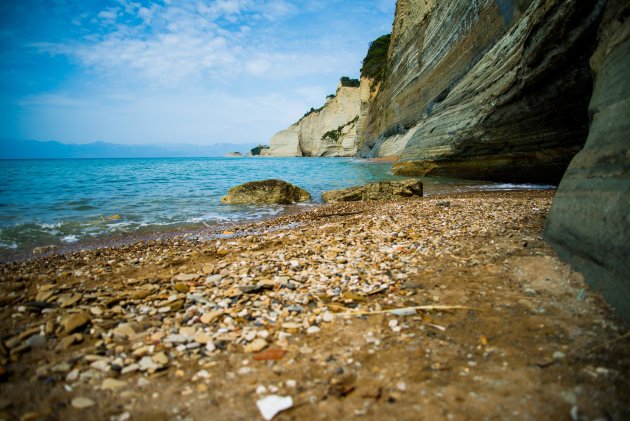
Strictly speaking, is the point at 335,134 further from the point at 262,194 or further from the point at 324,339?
the point at 324,339

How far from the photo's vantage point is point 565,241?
13.6 feet

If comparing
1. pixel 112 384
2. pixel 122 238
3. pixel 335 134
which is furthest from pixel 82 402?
pixel 335 134

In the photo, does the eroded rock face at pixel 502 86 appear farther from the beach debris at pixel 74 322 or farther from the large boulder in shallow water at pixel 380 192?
the beach debris at pixel 74 322

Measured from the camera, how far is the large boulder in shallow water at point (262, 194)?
13.7 m

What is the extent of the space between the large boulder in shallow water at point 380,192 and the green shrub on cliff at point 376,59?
52.9m

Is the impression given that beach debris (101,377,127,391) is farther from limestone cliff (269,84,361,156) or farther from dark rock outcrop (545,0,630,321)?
limestone cliff (269,84,361,156)

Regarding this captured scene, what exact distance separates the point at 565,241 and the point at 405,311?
271cm

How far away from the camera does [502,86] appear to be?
1327cm

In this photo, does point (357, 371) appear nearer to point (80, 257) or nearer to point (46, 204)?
point (80, 257)

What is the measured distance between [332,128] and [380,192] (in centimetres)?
7716

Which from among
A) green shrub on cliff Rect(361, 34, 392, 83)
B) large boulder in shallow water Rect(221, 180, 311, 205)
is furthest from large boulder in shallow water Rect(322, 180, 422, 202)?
green shrub on cliff Rect(361, 34, 392, 83)

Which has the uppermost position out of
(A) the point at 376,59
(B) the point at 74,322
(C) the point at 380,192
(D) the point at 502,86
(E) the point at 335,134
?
(A) the point at 376,59

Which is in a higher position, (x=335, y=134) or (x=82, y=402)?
(x=335, y=134)

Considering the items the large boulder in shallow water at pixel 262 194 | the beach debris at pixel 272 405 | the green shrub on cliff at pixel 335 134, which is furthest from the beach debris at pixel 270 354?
the green shrub on cliff at pixel 335 134
